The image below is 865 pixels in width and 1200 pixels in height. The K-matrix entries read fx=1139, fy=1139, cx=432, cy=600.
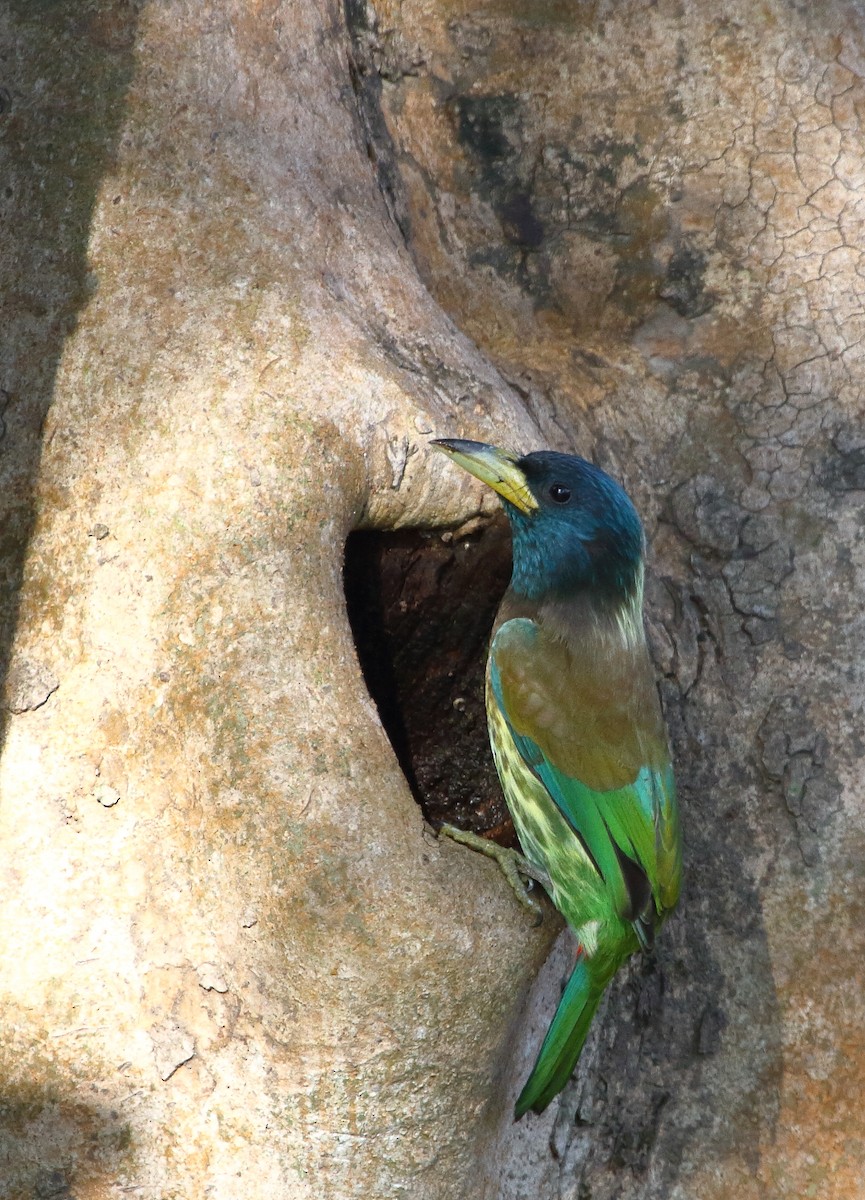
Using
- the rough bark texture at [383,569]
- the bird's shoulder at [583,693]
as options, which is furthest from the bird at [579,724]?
the rough bark texture at [383,569]

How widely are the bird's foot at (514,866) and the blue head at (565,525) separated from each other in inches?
28.1

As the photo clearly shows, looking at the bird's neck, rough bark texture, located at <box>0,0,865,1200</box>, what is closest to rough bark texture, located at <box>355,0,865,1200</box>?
rough bark texture, located at <box>0,0,865,1200</box>

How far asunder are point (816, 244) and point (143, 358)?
2.04 m

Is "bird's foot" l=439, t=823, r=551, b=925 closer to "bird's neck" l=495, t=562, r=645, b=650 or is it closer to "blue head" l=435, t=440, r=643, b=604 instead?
"bird's neck" l=495, t=562, r=645, b=650

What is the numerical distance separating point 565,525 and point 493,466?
14.0 inches

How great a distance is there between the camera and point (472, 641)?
3422 mm

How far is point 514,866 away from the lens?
289 centimetres

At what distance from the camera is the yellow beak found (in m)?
2.77

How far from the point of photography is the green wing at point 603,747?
9.51ft

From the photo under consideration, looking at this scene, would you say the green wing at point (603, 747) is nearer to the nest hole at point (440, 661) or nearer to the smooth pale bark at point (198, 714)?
the nest hole at point (440, 661)

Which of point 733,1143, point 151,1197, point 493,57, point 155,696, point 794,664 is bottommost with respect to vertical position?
point 151,1197

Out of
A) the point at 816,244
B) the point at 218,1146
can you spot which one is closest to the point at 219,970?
the point at 218,1146

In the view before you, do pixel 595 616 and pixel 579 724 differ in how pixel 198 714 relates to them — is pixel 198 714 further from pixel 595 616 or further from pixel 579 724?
pixel 595 616

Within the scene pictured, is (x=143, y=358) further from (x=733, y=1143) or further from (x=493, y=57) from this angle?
(x=733, y=1143)
